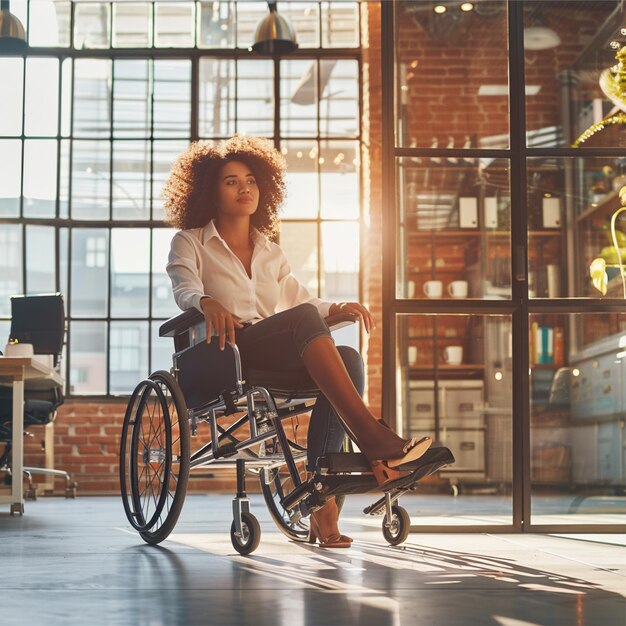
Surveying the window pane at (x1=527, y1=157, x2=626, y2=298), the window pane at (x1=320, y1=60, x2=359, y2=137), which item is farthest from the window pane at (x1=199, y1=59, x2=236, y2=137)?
the window pane at (x1=527, y1=157, x2=626, y2=298)

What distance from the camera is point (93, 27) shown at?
25.9 ft

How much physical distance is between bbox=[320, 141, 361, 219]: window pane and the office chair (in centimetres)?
219

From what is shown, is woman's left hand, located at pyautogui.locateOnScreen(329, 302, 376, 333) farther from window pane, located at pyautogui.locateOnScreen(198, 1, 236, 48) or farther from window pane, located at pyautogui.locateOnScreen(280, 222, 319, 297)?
window pane, located at pyautogui.locateOnScreen(198, 1, 236, 48)

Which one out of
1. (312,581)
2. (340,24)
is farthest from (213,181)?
(340,24)

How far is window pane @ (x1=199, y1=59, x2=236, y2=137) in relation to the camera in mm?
7855

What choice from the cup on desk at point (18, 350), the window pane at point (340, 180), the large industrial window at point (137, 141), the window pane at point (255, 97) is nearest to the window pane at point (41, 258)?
the large industrial window at point (137, 141)

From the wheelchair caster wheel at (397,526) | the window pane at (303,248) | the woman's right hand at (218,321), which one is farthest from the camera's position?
the window pane at (303,248)

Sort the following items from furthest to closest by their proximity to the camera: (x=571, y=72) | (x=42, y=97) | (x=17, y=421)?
(x=42, y=97) → (x=17, y=421) → (x=571, y=72)

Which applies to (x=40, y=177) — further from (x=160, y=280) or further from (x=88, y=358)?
(x=88, y=358)

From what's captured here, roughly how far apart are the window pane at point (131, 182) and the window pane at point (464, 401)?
4513 millimetres

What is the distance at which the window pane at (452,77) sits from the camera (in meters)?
3.66

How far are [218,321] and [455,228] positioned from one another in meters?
1.18

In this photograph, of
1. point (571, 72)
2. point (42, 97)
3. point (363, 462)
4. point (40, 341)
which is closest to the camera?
point (363, 462)

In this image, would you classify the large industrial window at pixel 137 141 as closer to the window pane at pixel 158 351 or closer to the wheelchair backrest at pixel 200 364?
the window pane at pixel 158 351
